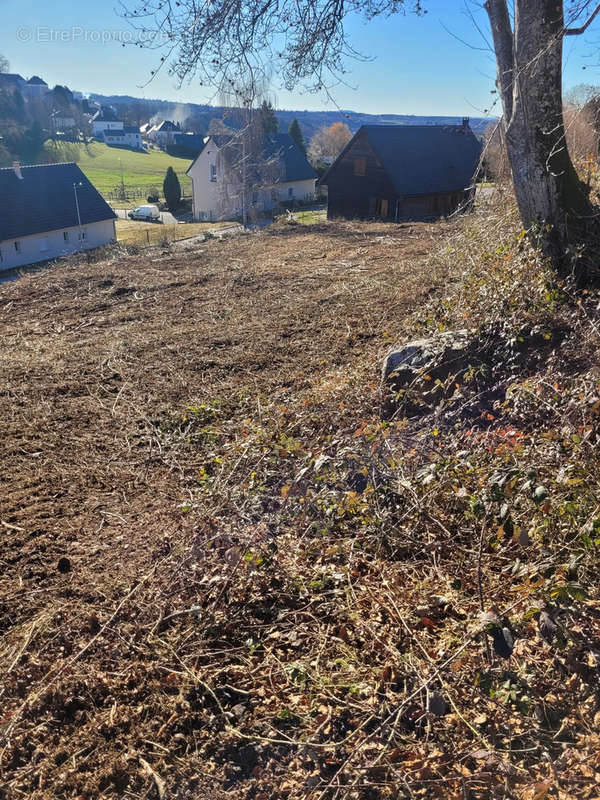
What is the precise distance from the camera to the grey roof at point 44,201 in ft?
92.5

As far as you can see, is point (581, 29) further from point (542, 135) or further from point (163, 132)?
point (163, 132)

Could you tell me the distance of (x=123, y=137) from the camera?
3821 inches

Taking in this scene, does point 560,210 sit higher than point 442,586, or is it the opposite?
point 560,210

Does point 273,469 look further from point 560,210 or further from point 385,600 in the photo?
point 560,210

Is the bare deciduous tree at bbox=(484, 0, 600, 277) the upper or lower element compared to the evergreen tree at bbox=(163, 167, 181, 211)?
lower

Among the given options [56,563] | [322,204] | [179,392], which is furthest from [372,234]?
[322,204]

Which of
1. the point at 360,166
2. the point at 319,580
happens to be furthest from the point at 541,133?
the point at 360,166

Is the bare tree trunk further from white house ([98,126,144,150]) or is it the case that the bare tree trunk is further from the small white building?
white house ([98,126,144,150])

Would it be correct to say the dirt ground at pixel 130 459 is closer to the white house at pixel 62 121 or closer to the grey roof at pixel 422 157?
the grey roof at pixel 422 157

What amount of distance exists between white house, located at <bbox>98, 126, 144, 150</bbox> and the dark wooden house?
7962 cm

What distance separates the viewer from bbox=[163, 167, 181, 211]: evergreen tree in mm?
50031

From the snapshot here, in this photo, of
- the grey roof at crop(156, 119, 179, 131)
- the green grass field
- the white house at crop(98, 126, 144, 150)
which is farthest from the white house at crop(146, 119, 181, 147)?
the green grass field

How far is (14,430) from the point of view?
5.56 meters

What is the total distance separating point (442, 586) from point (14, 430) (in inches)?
178
